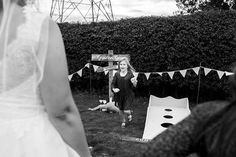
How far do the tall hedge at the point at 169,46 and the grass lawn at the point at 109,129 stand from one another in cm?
99

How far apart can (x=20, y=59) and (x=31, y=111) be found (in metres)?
0.22

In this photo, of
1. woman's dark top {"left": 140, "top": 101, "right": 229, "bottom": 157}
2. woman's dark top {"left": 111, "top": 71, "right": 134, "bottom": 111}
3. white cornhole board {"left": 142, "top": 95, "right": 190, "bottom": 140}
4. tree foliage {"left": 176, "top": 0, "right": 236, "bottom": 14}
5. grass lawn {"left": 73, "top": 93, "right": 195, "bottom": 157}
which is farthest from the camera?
tree foliage {"left": 176, "top": 0, "right": 236, "bottom": 14}

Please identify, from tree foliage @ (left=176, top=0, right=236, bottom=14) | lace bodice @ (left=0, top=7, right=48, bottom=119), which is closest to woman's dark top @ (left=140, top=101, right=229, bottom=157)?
lace bodice @ (left=0, top=7, right=48, bottom=119)

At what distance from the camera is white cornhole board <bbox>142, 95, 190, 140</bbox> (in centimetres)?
643

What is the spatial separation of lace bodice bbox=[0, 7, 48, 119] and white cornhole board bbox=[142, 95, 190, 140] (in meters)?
4.85

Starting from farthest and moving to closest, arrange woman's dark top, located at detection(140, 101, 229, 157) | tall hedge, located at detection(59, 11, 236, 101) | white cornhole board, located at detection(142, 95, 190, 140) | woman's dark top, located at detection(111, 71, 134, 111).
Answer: tall hedge, located at detection(59, 11, 236, 101)
woman's dark top, located at detection(111, 71, 134, 111)
white cornhole board, located at detection(142, 95, 190, 140)
woman's dark top, located at detection(140, 101, 229, 157)

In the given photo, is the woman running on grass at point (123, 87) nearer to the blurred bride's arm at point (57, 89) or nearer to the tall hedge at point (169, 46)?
the tall hedge at point (169, 46)

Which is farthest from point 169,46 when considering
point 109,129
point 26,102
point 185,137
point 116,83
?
point 185,137

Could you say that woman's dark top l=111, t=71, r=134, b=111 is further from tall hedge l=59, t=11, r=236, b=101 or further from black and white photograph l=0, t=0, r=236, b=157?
tall hedge l=59, t=11, r=236, b=101

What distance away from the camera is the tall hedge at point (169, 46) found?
9.29 metres

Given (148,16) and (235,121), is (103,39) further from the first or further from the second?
(235,121)

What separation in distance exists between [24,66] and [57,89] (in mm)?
164

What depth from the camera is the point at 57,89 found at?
1400mm

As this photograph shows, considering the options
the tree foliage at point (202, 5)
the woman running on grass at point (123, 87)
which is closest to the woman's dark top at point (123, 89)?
the woman running on grass at point (123, 87)
